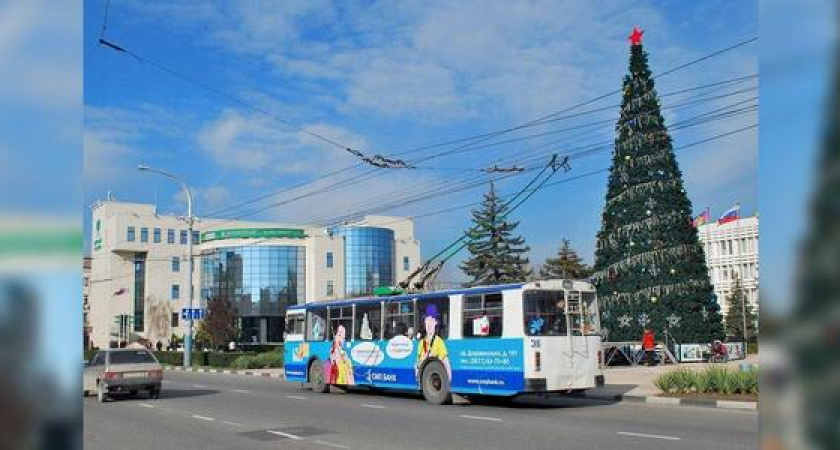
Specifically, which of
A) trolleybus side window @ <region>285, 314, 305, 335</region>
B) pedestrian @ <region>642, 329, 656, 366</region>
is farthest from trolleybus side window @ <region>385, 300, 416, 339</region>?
pedestrian @ <region>642, 329, 656, 366</region>

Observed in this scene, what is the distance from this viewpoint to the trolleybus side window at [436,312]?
18.8m

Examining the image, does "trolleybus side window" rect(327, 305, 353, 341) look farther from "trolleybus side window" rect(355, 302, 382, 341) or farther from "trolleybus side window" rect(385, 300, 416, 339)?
"trolleybus side window" rect(385, 300, 416, 339)

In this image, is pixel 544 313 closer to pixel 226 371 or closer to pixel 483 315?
pixel 483 315

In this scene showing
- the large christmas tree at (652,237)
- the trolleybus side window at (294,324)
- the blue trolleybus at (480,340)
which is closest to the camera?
the blue trolleybus at (480,340)

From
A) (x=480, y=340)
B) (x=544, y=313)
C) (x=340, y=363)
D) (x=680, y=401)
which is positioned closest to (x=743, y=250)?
(x=544, y=313)

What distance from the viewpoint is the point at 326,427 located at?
45.3ft

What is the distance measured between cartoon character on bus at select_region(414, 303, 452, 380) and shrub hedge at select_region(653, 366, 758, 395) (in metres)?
5.14

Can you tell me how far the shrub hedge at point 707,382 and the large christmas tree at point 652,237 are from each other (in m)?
13.7

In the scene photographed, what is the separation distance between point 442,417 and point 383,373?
18.5 ft

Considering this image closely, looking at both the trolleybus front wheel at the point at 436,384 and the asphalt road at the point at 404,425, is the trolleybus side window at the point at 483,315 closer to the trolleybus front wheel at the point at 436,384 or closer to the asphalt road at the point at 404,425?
the trolleybus front wheel at the point at 436,384

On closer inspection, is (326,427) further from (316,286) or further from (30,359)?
(316,286)

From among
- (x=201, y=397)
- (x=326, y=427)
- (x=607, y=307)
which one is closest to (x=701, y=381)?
(x=326, y=427)

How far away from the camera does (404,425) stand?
1390 centimetres

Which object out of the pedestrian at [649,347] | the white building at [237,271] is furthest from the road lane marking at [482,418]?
the white building at [237,271]
